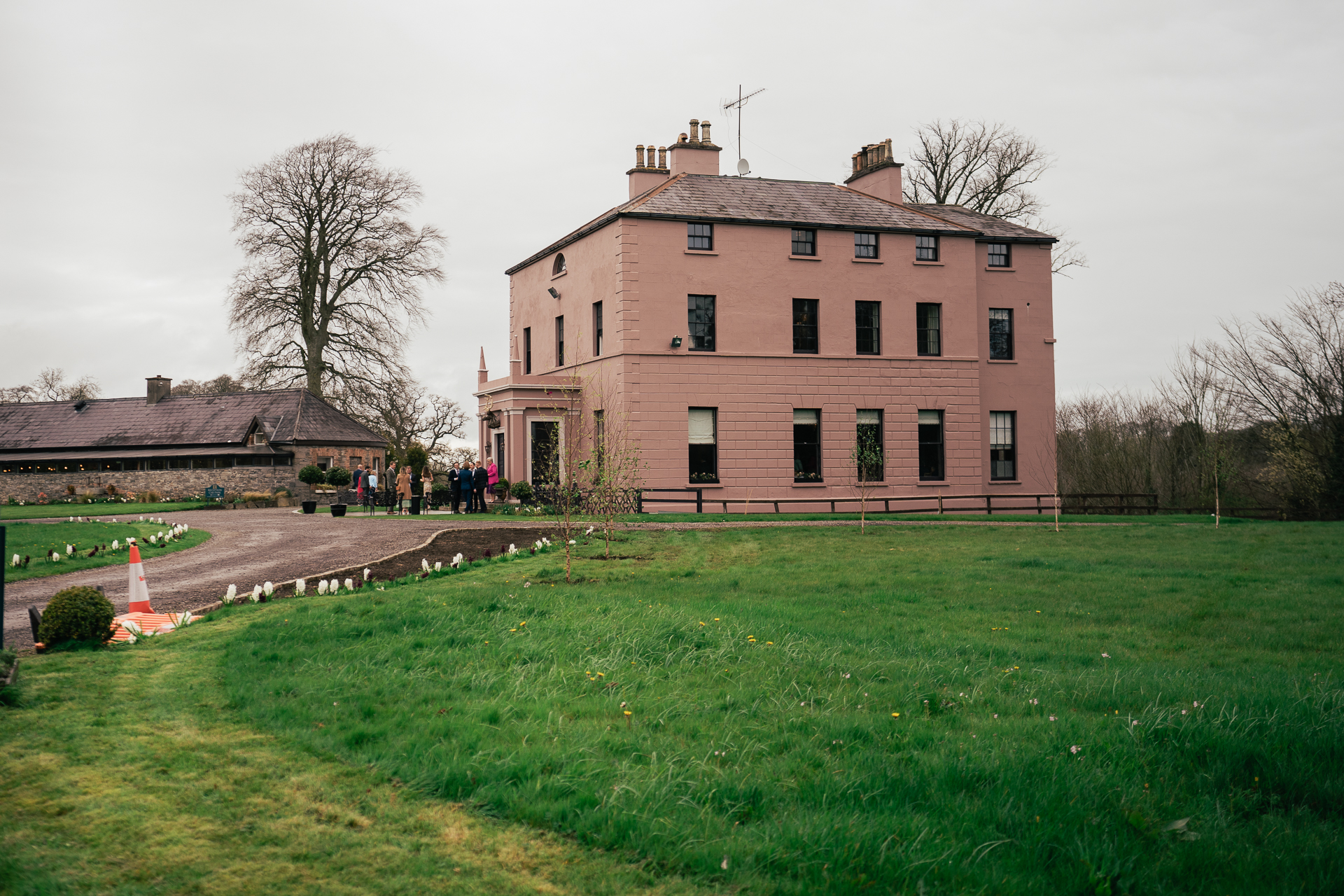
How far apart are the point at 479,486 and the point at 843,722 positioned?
25060 millimetres

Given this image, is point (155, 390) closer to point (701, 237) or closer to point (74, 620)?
point (701, 237)

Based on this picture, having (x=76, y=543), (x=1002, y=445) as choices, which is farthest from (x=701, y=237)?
(x=76, y=543)

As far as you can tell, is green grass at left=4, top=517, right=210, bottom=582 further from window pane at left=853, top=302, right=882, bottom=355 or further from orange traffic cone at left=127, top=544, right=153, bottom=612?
window pane at left=853, top=302, right=882, bottom=355

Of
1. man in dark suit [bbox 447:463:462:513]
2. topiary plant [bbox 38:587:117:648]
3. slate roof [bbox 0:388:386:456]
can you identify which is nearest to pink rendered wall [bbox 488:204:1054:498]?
man in dark suit [bbox 447:463:462:513]

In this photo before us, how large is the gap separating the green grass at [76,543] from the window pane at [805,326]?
61.3 feet

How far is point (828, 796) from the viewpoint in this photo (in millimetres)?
4609

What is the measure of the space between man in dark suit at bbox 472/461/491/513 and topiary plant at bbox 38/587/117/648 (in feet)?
67.9

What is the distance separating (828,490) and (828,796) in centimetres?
Answer: 2538

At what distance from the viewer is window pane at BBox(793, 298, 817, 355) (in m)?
30.1

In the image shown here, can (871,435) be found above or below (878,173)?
below

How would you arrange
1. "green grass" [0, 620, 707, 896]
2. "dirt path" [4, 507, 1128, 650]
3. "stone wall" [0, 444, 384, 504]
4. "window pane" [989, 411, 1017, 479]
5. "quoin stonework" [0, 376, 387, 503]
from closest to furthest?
"green grass" [0, 620, 707, 896]
"dirt path" [4, 507, 1128, 650]
"window pane" [989, 411, 1017, 479]
"stone wall" [0, 444, 384, 504]
"quoin stonework" [0, 376, 387, 503]

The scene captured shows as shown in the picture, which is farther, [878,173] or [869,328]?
[878,173]

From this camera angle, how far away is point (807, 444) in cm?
2997

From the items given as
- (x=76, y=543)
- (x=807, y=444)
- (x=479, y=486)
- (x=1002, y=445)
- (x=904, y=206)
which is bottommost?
(x=76, y=543)
